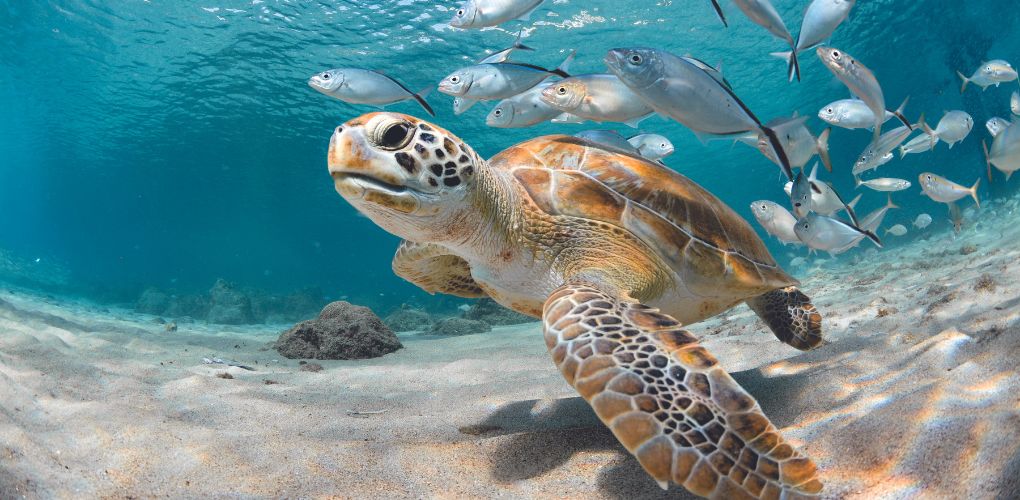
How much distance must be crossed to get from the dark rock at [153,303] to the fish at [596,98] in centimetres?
2135

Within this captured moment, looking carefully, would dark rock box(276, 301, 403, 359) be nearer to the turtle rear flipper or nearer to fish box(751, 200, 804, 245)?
the turtle rear flipper

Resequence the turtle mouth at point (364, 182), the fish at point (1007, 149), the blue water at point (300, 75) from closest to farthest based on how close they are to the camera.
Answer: the turtle mouth at point (364, 182), the fish at point (1007, 149), the blue water at point (300, 75)

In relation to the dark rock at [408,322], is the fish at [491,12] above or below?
above

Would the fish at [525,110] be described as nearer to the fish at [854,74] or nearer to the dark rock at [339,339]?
the fish at [854,74]

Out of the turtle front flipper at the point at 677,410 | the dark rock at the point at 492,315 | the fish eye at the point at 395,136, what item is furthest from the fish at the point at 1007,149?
the dark rock at the point at 492,315

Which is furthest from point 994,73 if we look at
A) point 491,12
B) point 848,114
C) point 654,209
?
point 491,12

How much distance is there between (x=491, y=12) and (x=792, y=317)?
9.90 feet

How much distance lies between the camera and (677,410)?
1.42m

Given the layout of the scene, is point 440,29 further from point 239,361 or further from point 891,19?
point 891,19

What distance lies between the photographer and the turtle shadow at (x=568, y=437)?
163cm

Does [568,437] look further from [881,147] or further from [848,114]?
[881,147]

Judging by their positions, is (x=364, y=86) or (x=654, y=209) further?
(x=364, y=86)

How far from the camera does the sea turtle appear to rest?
137 centimetres

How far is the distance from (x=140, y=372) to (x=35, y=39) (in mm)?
21793
